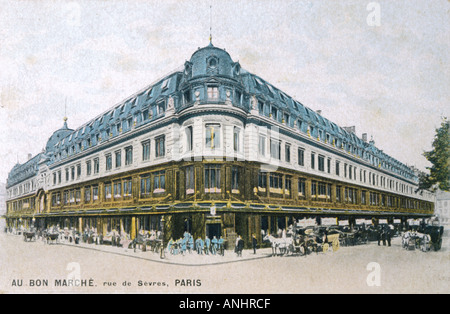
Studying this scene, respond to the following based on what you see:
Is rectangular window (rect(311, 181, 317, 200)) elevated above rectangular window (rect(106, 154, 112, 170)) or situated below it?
below

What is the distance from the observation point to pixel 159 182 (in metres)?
24.0

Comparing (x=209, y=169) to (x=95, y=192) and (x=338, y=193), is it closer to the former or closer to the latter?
(x=95, y=192)

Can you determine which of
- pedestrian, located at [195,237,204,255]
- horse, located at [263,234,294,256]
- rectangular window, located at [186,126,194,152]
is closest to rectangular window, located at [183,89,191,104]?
rectangular window, located at [186,126,194,152]

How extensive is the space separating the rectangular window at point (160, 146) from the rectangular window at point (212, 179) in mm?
3577

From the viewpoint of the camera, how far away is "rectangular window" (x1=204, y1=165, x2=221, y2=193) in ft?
73.6

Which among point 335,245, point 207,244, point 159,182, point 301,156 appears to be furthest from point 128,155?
point 335,245

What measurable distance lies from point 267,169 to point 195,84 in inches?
302

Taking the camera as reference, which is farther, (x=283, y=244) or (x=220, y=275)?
(x=283, y=244)

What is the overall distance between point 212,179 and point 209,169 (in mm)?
616

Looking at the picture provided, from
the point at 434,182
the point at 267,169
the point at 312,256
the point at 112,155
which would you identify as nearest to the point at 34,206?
the point at 112,155

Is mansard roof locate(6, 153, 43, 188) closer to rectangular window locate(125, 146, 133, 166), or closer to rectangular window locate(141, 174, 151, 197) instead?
rectangular window locate(125, 146, 133, 166)

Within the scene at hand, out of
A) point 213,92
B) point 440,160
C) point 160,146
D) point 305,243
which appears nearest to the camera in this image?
point 440,160

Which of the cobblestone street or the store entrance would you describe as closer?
the cobblestone street

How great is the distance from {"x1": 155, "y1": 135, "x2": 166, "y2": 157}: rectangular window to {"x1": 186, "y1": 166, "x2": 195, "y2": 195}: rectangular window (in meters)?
2.47
